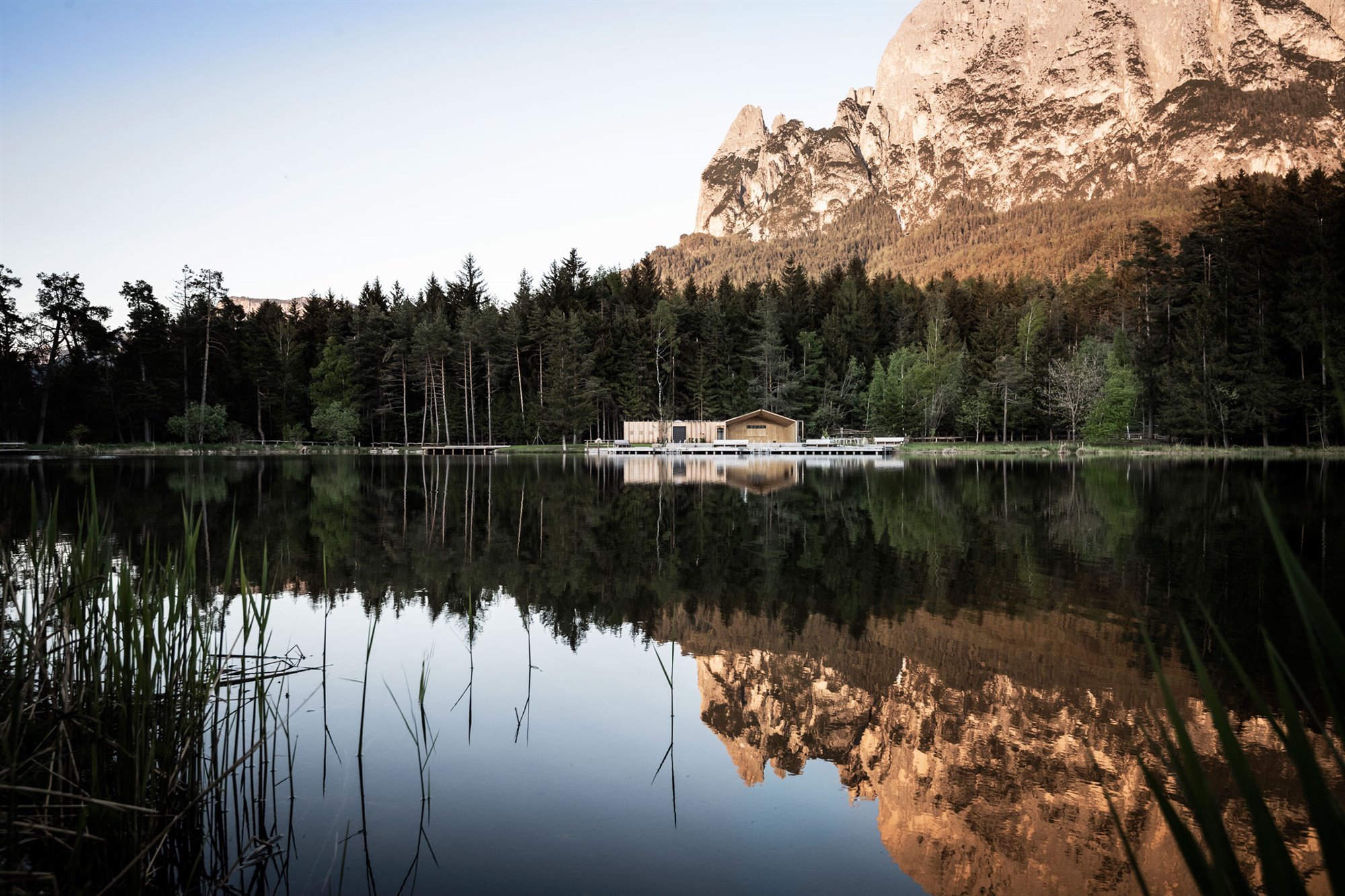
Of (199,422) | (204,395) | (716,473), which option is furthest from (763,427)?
(199,422)

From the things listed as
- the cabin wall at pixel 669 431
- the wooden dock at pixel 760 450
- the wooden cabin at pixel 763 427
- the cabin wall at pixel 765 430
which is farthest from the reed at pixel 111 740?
the cabin wall at pixel 765 430

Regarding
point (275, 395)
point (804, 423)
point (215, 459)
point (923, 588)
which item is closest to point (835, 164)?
point (804, 423)

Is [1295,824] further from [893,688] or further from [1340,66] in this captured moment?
[1340,66]

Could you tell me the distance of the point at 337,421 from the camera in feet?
195

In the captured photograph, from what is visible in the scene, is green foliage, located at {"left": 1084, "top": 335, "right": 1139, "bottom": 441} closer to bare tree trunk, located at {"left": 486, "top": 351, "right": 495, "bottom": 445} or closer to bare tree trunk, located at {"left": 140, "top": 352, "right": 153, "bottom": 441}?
bare tree trunk, located at {"left": 486, "top": 351, "right": 495, "bottom": 445}

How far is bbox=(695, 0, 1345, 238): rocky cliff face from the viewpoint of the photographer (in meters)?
124

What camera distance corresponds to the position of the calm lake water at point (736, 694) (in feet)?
13.8

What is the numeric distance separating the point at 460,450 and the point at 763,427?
2185 cm

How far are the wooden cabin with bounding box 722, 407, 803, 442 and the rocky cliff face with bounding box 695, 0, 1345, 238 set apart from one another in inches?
3672

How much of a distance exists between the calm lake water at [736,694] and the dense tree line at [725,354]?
34163 millimetres

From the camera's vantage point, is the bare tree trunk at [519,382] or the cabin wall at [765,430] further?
the bare tree trunk at [519,382]

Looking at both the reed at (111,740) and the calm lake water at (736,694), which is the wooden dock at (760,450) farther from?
the reed at (111,740)

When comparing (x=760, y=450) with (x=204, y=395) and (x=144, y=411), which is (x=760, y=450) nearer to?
(x=204, y=395)

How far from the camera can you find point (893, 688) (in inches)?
256
